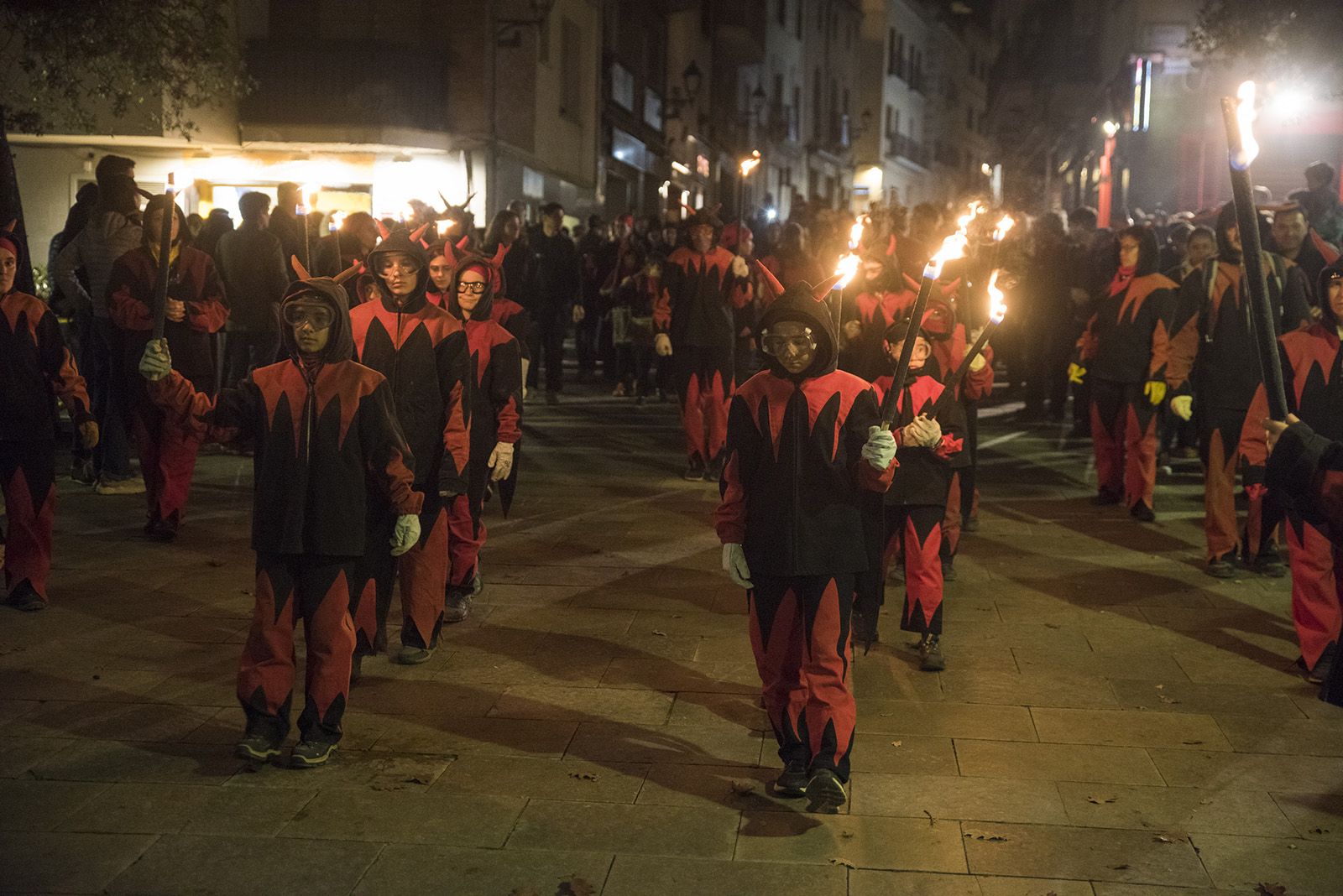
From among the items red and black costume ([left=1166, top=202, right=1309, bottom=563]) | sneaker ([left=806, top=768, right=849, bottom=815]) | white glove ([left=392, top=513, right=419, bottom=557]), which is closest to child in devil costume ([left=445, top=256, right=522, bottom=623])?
white glove ([left=392, top=513, right=419, bottom=557])

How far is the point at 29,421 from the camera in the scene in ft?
25.3

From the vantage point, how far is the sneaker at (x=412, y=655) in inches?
278

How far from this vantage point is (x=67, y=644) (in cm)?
724

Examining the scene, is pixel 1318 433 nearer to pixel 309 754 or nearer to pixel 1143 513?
pixel 309 754

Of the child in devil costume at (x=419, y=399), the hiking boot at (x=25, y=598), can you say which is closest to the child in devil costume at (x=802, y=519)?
the child in devil costume at (x=419, y=399)

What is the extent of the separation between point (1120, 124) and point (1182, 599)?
2687cm

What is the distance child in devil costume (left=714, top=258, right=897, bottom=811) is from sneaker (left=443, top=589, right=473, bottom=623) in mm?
2824

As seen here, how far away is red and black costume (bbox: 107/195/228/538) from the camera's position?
968cm

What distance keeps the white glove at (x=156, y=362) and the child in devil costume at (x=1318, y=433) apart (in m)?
4.64

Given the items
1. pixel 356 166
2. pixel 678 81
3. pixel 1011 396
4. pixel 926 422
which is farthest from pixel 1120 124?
pixel 926 422

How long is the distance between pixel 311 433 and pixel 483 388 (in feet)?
7.30

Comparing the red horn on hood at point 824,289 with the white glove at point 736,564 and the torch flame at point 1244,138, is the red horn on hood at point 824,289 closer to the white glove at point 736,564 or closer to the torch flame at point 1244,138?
the white glove at point 736,564

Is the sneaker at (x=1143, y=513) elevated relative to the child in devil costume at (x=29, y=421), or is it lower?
lower

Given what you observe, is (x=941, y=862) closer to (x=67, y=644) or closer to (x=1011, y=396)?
(x=67, y=644)
